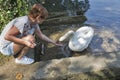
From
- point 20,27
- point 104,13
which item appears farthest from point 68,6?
point 20,27

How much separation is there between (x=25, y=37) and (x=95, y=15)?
3.38 meters

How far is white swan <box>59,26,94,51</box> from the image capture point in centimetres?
537

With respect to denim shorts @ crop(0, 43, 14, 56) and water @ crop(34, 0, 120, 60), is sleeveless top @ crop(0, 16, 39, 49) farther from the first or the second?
water @ crop(34, 0, 120, 60)

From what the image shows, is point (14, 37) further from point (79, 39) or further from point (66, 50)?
point (79, 39)

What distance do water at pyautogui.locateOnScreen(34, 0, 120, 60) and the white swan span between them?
0.38 feet

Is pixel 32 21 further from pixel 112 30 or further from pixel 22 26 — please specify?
pixel 112 30

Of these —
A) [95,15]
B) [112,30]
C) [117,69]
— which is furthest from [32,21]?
[95,15]

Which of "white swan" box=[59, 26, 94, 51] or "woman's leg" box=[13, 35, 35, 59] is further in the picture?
"white swan" box=[59, 26, 94, 51]

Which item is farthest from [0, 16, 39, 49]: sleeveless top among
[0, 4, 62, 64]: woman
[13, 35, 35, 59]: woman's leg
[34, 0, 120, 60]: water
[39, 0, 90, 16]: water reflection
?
[39, 0, 90, 16]: water reflection

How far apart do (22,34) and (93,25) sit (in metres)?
2.69

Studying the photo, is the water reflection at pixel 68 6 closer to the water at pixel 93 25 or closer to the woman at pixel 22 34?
the water at pixel 93 25

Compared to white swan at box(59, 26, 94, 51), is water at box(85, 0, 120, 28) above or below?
below

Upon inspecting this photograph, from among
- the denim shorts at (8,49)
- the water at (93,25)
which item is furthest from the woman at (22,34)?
the water at (93,25)

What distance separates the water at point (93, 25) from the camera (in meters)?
5.48
